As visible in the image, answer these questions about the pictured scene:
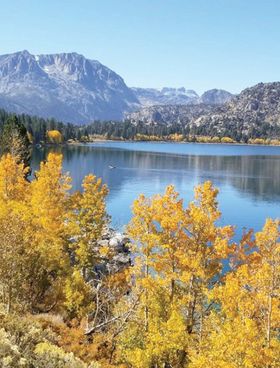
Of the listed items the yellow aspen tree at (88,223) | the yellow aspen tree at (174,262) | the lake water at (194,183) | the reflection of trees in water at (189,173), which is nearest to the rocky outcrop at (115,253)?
the yellow aspen tree at (88,223)

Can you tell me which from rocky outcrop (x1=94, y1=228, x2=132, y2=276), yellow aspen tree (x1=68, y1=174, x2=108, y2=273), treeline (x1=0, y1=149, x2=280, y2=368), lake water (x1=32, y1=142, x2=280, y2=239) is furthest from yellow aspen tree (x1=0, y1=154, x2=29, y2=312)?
lake water (x1=32, y1=142, x2=280, y2=239)

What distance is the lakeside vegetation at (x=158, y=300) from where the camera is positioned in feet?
76.2

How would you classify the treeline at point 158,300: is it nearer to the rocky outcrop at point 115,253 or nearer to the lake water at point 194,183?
the rocky outcrop at point 115,253

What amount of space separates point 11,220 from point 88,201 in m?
12.5

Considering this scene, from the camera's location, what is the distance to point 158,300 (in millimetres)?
31438

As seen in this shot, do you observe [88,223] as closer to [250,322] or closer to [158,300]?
[158,300]

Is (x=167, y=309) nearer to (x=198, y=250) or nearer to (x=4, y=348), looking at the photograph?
(x=198, y=250)

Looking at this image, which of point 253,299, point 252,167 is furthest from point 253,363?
point 252,167

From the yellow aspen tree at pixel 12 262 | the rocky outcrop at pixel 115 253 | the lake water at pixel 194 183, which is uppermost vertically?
the yellow aspen tree at pixel 12 262

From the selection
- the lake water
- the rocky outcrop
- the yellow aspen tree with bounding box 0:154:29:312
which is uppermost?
the yellow aspen tree with bounding box 0:154:29:312

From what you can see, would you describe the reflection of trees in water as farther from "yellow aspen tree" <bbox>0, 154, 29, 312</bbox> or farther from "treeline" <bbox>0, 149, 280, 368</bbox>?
"yellow aspen tree" <bbox>0, 154, 29, 312</bbox>

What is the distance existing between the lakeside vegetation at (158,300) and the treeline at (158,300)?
0.26 feet

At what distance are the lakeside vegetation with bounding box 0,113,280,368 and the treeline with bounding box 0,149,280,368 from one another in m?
0.08

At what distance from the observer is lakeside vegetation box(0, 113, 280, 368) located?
23.2 metres
